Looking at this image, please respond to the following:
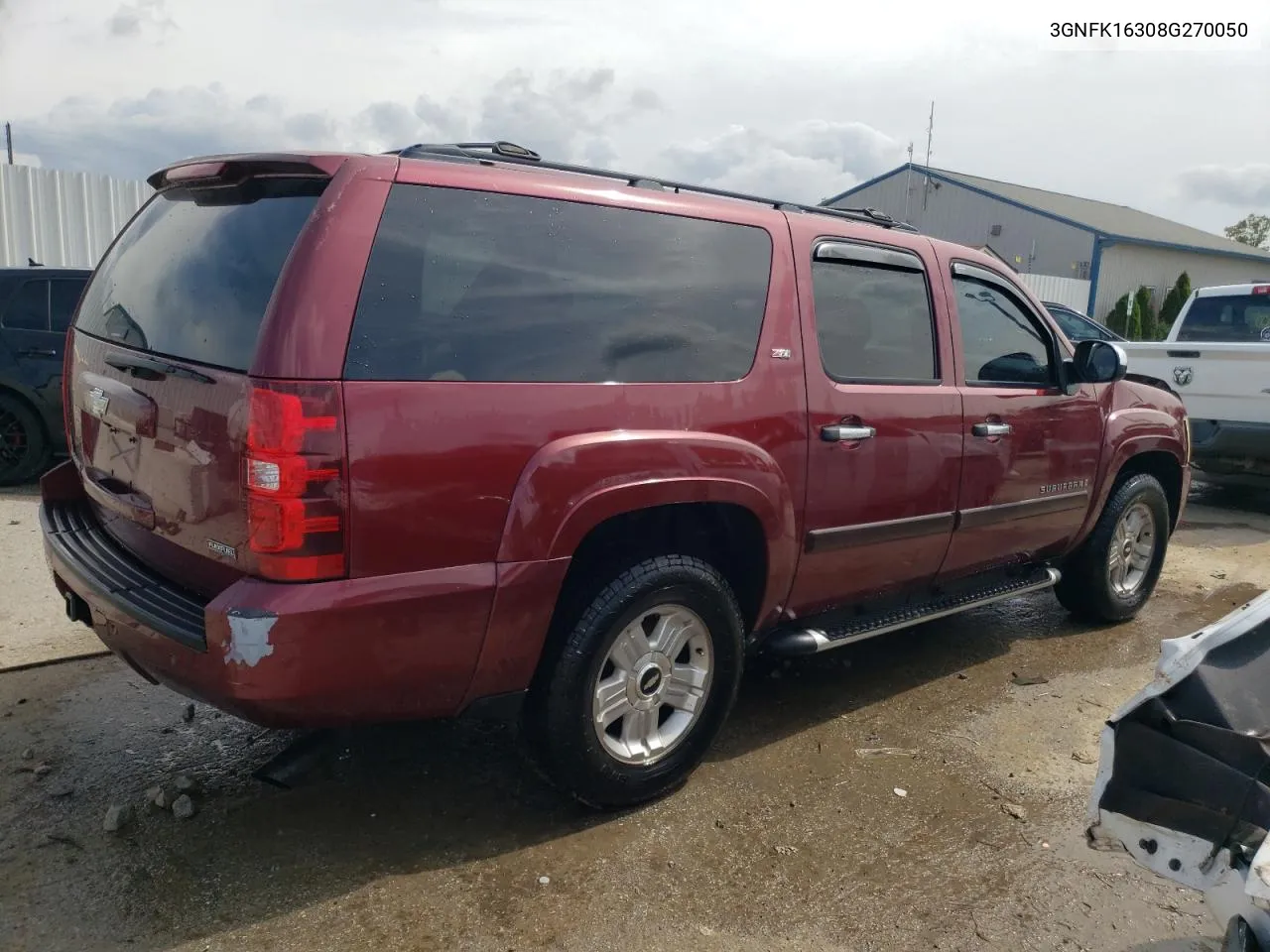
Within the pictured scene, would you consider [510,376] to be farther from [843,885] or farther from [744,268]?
[843,885]

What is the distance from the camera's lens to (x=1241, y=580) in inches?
251

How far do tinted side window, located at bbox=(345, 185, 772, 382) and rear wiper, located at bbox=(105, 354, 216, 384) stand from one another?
482 mm

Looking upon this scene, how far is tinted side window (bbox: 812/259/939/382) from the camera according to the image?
11.7 feet

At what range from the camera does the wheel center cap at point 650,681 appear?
315 centimetres

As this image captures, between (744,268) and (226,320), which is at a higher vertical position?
(744,268)

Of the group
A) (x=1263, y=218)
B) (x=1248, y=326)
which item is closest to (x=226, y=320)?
(x=1248, y=326)

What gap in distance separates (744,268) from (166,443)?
1.87 m

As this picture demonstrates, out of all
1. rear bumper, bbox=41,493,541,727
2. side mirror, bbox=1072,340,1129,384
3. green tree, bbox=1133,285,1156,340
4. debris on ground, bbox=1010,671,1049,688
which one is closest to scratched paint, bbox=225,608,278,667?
rear bumper, bbox=41,493,541,727

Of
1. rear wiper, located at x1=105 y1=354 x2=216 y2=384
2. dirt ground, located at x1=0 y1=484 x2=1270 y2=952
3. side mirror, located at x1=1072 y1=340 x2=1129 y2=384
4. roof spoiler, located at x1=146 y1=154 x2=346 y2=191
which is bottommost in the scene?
dirt ground, located at x1=0 y1=484 x2=1270 y2=952

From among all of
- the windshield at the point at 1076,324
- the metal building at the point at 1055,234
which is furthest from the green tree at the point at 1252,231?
the windshield at the point at 1076,324

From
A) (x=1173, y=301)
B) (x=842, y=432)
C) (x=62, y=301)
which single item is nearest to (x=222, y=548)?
(x=842, y=432)

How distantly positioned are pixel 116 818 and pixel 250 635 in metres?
1.09

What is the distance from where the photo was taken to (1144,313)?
31375mm

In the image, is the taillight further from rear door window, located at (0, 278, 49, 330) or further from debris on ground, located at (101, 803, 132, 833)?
rear door window, located at (0, 278, 49, 330)
